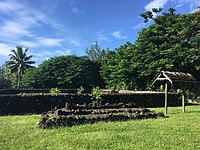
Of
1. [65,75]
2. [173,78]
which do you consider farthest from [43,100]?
[65,75]

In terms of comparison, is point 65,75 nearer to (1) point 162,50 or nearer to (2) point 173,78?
(1) point 162,50

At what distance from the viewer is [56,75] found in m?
35.1

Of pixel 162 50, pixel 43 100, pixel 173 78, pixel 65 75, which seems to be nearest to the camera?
pixel 173 78

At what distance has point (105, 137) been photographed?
20.2ft

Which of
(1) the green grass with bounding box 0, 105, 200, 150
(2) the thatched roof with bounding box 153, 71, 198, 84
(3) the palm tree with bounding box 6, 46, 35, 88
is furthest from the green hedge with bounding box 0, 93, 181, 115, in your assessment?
(3) the palm tree with bounding box 6, 46, 35, 88

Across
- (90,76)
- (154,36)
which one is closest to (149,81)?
(154,36)

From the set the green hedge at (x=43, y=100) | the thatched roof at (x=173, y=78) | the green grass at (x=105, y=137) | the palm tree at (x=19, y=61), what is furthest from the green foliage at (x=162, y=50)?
the palm tree at (x=19, y=61)

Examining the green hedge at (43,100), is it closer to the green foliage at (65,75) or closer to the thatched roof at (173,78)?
the thatched roof at (173,78)

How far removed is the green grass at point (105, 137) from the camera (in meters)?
5.40

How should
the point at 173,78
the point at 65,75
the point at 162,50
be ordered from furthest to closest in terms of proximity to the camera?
the point at 65,75
the point at 162,50
the point at 173,78

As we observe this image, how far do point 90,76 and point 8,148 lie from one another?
2931 cm

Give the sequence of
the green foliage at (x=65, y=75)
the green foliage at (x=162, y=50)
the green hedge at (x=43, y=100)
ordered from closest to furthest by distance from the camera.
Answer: the green hedge at (x=43, y=100) < the green foliage at (x=162, y=50) < the green foliage at (x=65, y=75)

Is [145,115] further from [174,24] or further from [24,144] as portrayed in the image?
[174,24]

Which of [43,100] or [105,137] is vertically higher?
[43,100]
